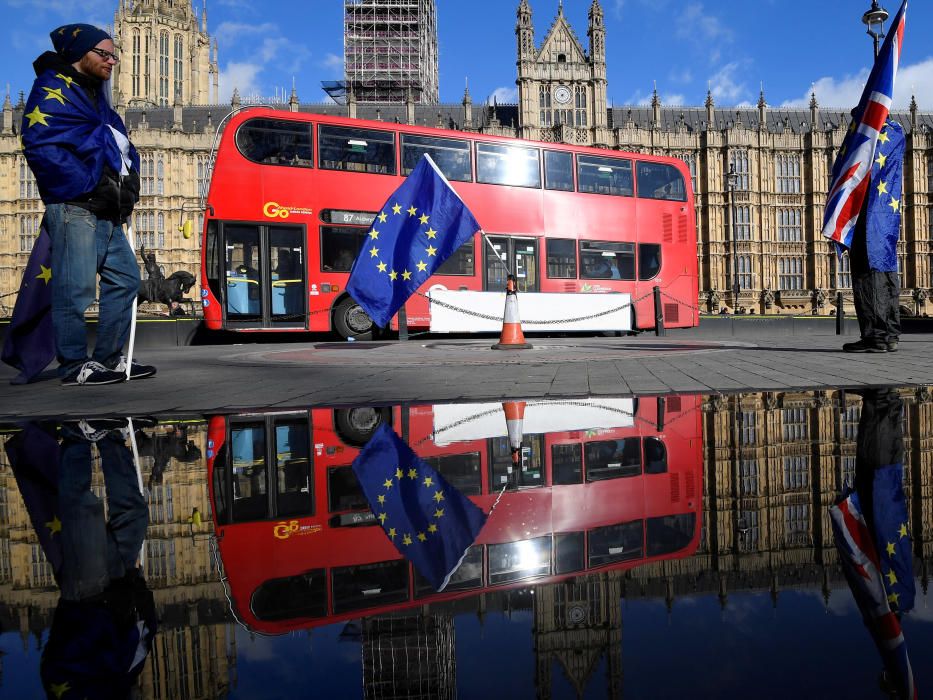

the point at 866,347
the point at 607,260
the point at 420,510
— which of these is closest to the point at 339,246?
the point at 607,260

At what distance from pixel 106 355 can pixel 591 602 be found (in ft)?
15.7

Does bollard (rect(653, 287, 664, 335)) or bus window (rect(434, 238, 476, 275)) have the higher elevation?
bus window (rect(434, 238, 476, 275))

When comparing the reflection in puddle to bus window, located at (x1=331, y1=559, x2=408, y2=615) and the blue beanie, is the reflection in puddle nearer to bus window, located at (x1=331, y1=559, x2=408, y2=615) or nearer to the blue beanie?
bus window, located at (x1=331, y1=559, x2=408, y2=615)

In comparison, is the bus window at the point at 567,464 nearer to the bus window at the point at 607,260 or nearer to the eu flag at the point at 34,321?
the eu flag at the point at 34,321

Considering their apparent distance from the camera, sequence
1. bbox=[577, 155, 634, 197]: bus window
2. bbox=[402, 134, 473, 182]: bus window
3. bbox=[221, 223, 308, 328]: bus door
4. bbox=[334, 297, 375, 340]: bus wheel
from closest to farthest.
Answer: bbox=[221, 223, 308, 328]: bus door, bbox=[334, 297, 375, 340]: bus wheel, bbox=[402, 134, 473, 182]: bus window, bbox=[577, 155, 634, 197]: bus window

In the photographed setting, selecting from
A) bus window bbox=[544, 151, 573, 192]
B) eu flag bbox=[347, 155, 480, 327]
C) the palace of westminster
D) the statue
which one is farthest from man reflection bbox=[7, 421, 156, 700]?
the palace of westminster

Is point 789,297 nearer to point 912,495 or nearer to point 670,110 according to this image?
point 670,110

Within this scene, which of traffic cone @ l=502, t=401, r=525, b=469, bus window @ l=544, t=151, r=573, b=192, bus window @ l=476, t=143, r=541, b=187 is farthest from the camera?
bus window @ l=544, t=151, r=573, b=192

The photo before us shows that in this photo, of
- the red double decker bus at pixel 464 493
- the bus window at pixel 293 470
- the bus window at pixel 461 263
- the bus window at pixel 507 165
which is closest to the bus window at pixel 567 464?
the red double decker bus at pixel 464 493

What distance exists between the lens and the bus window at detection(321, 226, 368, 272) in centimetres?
1127

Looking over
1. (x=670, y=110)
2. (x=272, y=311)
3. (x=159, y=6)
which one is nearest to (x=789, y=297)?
(x=670, y=110)

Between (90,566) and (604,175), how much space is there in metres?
13.3

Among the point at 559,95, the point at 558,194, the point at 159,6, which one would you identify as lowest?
the point at 558,194

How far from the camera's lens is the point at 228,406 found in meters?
3.44
